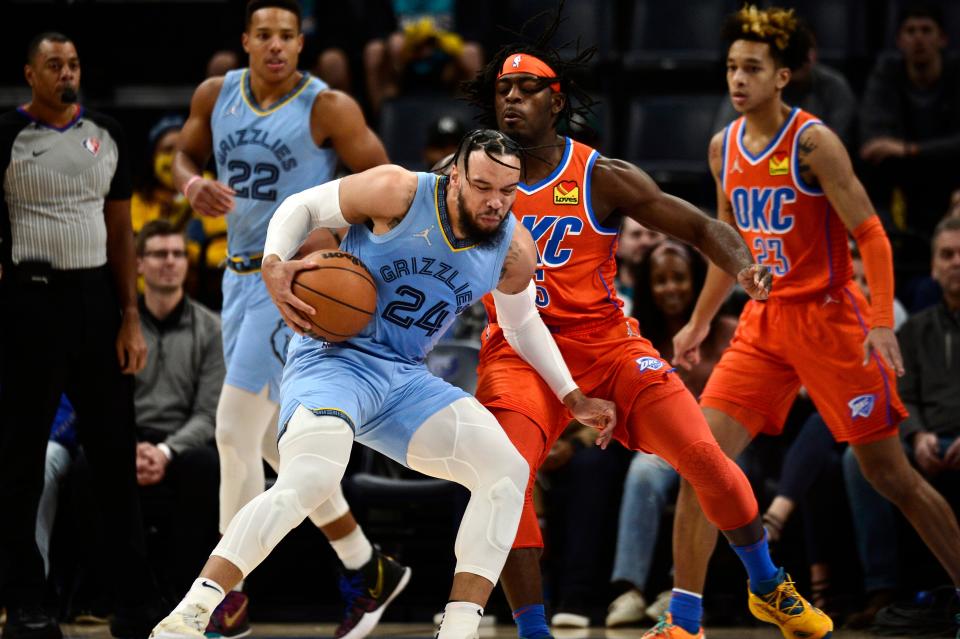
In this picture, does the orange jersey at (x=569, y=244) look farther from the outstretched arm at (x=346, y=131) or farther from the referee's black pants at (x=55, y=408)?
the referee's black pants at (x=55, y=408)

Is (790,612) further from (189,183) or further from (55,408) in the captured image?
(55,408)

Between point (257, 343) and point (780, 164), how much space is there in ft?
6.99

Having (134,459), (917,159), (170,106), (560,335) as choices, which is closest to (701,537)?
(560,335)

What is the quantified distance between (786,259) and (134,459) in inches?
105

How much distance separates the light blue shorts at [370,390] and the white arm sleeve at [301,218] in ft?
1.13

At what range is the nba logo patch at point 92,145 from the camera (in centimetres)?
525

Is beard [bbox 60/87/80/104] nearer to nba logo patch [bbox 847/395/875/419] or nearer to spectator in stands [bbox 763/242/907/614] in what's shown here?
nba logo patch [bbox 847/395/875/419]

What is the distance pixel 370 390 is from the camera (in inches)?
159

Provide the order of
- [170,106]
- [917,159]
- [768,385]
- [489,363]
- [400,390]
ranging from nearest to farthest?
[400,390] → [489,363] → [768,385] → [917,159] → [170,106]

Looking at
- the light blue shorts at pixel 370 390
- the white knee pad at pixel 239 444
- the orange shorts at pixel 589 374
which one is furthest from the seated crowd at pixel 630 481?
the light blue shorts at pixel 370 390

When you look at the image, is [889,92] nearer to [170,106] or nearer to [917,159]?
[917,159]

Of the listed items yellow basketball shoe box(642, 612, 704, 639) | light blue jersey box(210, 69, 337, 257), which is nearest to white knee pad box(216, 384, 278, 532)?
light blue jersey box(210, 69, 337, 257)

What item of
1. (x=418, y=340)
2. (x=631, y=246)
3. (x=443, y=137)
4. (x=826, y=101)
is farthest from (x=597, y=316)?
(x=826, y=101)

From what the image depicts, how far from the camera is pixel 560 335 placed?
15.0 feet
